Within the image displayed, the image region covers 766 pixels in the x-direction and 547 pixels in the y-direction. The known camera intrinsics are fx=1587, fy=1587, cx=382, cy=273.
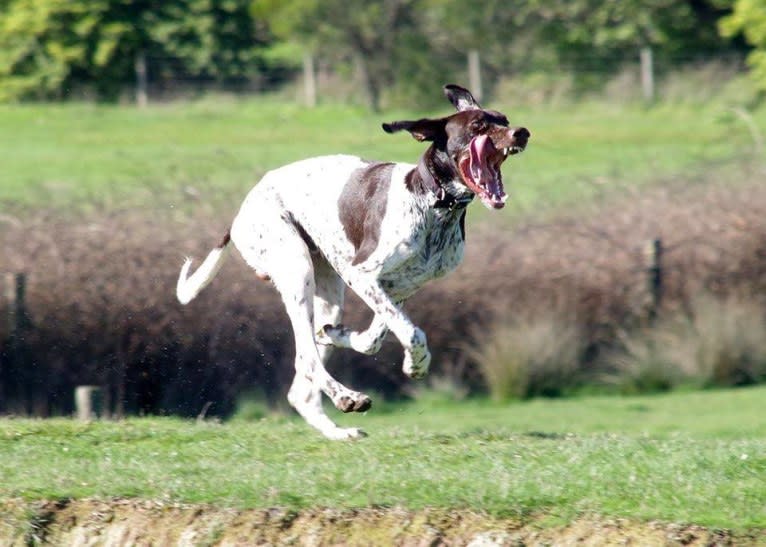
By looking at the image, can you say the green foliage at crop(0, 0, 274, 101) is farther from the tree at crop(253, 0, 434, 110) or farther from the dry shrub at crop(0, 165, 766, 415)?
the dry shrub at crop(0, 165, 766, 415)

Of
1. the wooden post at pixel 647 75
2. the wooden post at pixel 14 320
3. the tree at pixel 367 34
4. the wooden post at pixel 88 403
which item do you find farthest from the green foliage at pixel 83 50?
the wooden post at pixel 88 403

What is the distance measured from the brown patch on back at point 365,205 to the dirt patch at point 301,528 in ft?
5.17

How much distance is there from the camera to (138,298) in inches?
598

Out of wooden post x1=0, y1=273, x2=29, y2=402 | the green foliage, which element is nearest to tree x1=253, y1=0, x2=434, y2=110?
the green foliage

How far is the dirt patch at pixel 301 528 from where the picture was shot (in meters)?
6.43

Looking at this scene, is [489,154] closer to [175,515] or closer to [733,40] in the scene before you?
[175,515]

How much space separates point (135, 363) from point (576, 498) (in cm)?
886

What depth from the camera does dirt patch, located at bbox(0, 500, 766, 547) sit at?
253 inches

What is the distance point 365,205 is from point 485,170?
2.66 feet

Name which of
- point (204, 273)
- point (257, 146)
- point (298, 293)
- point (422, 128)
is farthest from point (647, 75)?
point (422, 128)

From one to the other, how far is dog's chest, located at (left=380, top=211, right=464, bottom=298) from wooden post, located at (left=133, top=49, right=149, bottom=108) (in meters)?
26.6

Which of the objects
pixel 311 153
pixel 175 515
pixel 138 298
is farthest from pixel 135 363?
pixel 311 153

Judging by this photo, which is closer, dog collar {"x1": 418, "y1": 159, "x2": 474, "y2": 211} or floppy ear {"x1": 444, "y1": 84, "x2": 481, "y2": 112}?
dog collar {"x1": 418, "y1": 159, "x2": 474, "y2": 211}

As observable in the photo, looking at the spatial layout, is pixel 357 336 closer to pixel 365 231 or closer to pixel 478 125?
pixel 365 231
